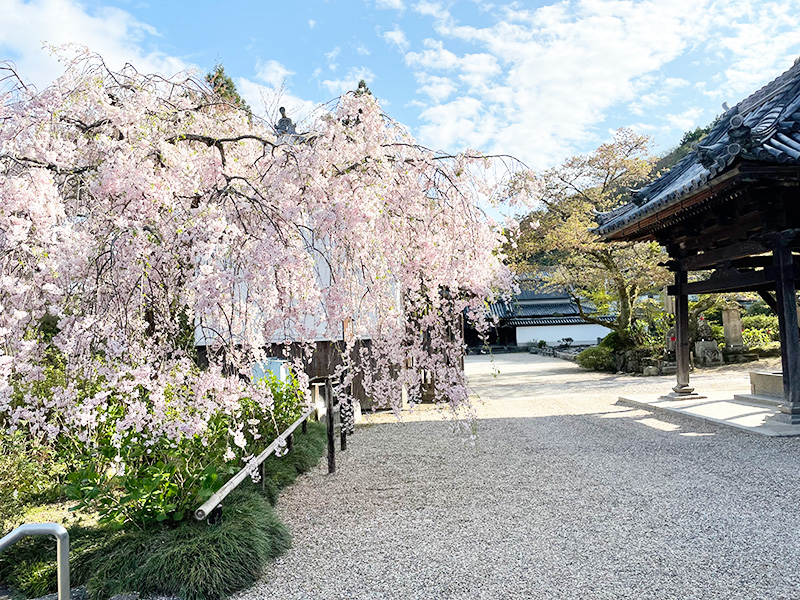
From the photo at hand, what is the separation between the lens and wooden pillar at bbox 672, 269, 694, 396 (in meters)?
9.05

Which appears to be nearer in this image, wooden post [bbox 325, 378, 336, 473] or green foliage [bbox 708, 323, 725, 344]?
wooden post [bbox 325, 378, 336, 473]

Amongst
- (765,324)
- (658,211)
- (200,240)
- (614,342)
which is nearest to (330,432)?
(200,240)

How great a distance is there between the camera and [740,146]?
5.49 metres

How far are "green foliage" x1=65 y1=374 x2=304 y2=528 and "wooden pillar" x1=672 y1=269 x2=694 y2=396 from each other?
7.18m

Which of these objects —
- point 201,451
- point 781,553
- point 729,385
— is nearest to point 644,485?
point 781,553

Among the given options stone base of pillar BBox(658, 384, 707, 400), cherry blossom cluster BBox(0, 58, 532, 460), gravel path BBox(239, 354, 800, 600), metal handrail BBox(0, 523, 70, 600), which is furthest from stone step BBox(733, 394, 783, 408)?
metal handrail BBox(0, 523, 70, 600)

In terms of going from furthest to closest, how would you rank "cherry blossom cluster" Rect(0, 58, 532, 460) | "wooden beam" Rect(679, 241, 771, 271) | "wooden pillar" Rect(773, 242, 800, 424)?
"wooden beam" Rect(679, 241, 771, 271)
"wooden pillar" Rect(773, 242, 800, 424)
"cherry blossom cluster" Rect(0, 58, 532, 460)

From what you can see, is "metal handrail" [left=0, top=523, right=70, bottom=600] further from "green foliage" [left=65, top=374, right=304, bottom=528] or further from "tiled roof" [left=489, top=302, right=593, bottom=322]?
"tiled roof" [left=489, top=302, right=593, bottom=322]

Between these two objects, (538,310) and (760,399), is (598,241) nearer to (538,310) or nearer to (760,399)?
(760,399)

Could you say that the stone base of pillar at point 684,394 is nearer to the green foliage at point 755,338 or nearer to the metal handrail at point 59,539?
the green foliage at point 755,338

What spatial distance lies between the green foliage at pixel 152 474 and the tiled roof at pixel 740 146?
201 inches

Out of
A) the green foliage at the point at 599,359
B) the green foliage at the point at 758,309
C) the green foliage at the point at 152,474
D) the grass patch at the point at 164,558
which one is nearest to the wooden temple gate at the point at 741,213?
the green foliage at the point at 152,474

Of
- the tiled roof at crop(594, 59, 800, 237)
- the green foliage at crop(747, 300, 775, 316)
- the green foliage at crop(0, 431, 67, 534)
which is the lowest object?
the green foliage at crop(0, 431, 67, 534)

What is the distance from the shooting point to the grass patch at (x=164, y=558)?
310cm
